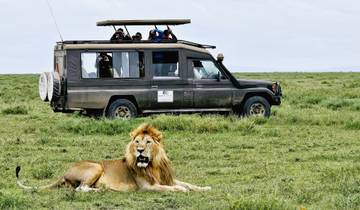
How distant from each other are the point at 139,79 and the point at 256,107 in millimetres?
2951

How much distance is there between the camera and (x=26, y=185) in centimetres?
1008

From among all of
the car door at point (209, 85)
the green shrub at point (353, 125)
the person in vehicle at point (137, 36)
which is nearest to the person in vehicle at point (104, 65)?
the person in vehicle at point (137, 36)

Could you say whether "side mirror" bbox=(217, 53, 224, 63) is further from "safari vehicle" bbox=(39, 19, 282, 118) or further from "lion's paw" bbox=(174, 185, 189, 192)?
"lion's paw" bbox=(174, 185, 189, 192)

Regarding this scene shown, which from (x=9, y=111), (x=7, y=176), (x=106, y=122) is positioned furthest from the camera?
(x=9, y=111)

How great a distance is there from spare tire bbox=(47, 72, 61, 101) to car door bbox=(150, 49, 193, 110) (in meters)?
2.16

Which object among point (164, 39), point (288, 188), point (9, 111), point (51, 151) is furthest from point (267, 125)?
point (288, 188)

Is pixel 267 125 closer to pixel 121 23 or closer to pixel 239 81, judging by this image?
pixel 239 81

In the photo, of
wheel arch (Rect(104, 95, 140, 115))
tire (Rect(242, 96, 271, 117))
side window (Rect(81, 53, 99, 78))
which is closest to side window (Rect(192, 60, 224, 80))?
tire (Rect(242, 96, 271, 117))

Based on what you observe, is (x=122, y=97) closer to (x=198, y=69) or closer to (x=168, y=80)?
(x=168, y=80)

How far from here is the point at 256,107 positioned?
800 inches

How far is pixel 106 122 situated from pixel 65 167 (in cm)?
563

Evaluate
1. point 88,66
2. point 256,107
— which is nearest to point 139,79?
point 88,66

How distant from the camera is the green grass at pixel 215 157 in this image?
8461mm

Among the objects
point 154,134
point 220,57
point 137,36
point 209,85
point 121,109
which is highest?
point 137,36
